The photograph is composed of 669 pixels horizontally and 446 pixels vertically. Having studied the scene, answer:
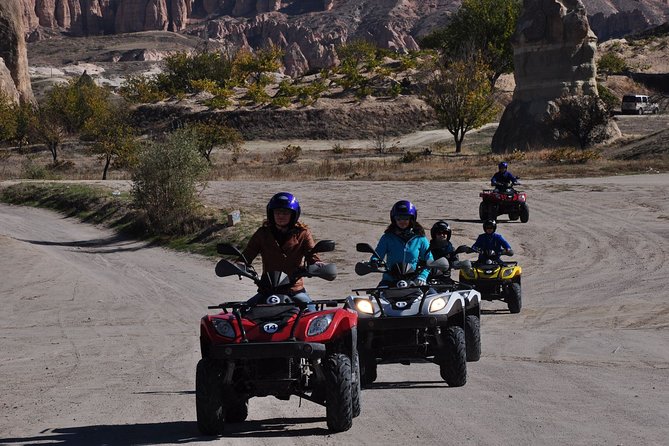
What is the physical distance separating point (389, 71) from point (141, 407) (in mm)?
88834

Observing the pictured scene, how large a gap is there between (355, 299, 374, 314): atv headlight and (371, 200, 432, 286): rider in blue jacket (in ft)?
2.65

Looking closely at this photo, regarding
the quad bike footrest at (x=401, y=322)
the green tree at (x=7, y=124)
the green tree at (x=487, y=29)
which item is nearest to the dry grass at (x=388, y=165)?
the green tree at (x=7, y=124)

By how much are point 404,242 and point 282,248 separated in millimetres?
2615

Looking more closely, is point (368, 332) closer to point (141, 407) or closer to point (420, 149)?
point (141, 407)

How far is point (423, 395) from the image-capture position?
988 cm

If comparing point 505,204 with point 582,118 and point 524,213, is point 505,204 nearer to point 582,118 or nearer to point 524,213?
point 524,213

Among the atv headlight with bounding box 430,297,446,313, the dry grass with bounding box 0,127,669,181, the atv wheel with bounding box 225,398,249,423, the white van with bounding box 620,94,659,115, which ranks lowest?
the dry grass with bounding box 0,127,669,181

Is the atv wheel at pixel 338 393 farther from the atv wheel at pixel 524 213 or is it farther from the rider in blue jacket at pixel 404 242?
the atv wheel at pixel 524 213

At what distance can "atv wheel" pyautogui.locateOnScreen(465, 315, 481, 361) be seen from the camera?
11641 mm

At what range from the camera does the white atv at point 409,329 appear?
10086 millimetres

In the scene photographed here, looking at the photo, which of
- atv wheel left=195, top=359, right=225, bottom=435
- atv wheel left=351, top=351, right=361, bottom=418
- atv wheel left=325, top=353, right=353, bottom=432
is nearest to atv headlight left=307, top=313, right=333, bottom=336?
atv wheel left=325, top=353, right=353, bottom=432

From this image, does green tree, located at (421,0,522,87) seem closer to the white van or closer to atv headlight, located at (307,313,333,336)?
the white van

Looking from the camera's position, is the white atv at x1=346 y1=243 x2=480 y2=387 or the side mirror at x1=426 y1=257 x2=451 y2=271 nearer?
the white atv at x1=346 y1=243 x2=480 y2=387

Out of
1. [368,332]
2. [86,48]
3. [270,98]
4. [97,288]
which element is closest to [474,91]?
[270,98]
